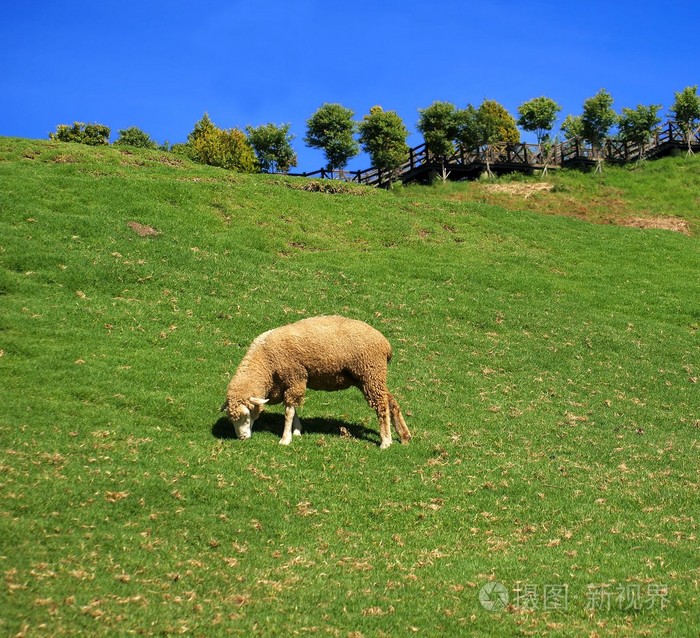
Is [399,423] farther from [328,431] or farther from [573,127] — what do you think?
[573,127]

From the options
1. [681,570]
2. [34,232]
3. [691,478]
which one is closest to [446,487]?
[681,570]

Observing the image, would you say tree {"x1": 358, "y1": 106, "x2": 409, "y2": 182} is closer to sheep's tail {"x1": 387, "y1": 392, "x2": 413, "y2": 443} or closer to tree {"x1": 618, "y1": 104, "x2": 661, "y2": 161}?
tree {"x1": 618, "y1": 104, "x2": 661, "y2": 161}

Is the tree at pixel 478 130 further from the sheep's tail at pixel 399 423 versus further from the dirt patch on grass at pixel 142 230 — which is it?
the sheep's tail at pixel 399 423

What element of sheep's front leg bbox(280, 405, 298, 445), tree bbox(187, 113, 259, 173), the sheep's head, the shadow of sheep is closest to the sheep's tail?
the shadow of sheep

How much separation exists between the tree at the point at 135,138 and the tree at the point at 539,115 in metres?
29.6

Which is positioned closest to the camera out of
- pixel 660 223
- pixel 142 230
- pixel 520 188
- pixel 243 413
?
pixel 243 413

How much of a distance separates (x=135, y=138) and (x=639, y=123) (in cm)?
3956

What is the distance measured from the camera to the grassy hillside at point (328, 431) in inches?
440

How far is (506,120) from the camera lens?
253 feet

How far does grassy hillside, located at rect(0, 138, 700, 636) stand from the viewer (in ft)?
36.7

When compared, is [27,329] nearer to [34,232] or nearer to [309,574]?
[34,232]

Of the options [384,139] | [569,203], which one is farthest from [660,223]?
[384,139]

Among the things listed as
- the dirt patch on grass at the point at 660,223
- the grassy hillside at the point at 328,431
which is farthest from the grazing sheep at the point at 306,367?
the dirt patch on grass at the point at 660,223

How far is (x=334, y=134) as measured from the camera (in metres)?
57.0
